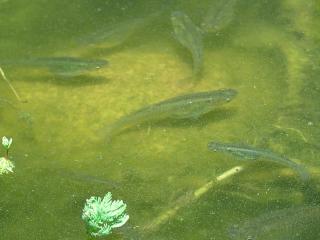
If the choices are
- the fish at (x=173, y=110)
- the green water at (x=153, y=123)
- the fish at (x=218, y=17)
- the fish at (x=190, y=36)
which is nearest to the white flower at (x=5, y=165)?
the green water at (x=153, y=123)

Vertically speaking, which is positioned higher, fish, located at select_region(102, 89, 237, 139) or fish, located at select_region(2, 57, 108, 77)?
fish, located at select_region(2, 57, 108, 77)

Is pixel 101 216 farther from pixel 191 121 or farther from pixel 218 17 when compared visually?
pixel 218 17

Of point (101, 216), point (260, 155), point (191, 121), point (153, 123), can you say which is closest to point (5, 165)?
point (101, 216)

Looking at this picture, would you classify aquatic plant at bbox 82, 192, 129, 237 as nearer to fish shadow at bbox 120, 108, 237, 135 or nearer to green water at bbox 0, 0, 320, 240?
green water at bbox 0, 0, 320, 240

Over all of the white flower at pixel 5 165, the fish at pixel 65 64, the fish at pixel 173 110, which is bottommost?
the fish at pixel 173 110

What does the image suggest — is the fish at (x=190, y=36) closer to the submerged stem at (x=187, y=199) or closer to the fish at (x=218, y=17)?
the fish at (x=218, y=17)

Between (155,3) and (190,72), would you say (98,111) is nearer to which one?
(190,72)

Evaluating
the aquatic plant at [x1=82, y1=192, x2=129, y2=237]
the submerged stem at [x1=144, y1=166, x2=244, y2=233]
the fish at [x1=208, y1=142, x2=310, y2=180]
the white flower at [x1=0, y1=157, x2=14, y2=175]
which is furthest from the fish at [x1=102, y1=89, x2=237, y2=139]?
the aquatic plant at [x1=82, y1=192, x2=129, y2=237]
